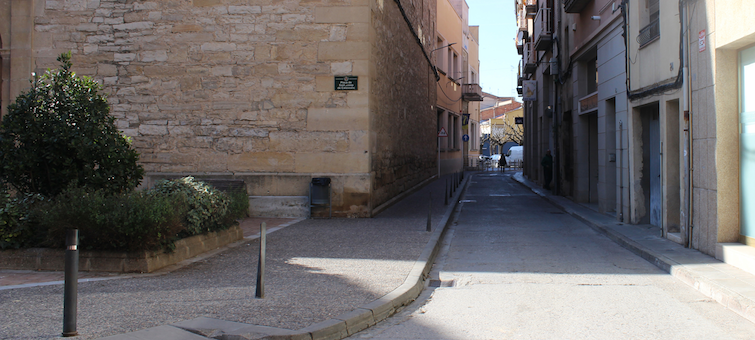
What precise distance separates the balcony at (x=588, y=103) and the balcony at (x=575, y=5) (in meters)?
2.35

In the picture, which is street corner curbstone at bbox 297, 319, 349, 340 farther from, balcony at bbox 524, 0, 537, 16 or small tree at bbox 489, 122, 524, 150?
small tree at bbox 489, 122, 524, 150

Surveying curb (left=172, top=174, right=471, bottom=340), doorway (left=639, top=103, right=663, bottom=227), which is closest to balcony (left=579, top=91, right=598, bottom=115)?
doorway (left=639, top=103, right=663, bottom=227)

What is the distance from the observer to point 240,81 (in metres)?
12.2

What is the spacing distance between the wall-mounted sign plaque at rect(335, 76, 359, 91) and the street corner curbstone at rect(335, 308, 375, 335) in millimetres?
7626

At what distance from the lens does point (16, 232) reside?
22.1ft

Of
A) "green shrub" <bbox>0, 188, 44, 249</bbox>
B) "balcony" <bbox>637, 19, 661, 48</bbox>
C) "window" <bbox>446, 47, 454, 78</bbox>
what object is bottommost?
"green shrub" <bbox>0, 188, 44, 249</bbox>

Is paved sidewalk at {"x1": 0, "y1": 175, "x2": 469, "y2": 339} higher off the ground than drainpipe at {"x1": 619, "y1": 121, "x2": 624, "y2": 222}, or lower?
lower

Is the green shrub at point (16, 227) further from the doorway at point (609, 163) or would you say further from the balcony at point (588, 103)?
the balcony at point (588, 103)

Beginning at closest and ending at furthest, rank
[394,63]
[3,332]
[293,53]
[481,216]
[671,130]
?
1. [3,332]
2. [671,130]
3. [293,53]
4. [481,216]
5. [394,63]

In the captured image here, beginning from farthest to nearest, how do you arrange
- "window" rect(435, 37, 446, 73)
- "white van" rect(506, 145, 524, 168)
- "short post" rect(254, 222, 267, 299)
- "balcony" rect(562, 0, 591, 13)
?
1. "white van" rect(506, 145, 524, 168)
2. "window" rect(435, 37, 446, 73)
3. "balcony" rect(562, 0, 591, 13)
4. "short post" rect(254, 222, 267, 299)

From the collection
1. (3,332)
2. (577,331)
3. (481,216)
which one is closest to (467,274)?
(577,331)

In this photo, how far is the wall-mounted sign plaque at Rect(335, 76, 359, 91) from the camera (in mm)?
11945

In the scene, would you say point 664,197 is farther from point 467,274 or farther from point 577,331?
point 577,331

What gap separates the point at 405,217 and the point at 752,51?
7.27 metres
